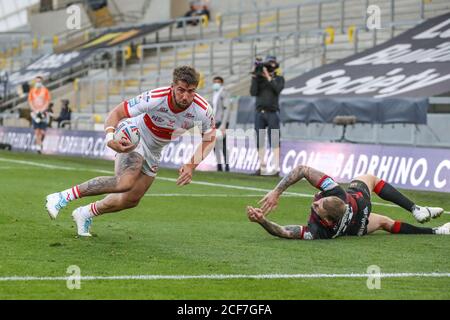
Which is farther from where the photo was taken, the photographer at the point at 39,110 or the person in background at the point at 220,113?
the photographer at the point at 39,110

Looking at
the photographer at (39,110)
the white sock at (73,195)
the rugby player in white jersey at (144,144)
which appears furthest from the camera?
the photographer at (39,110)

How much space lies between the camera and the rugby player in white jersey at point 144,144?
1130cm

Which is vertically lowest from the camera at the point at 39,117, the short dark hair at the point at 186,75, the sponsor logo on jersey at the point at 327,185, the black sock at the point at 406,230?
the camera at the point at 39,117

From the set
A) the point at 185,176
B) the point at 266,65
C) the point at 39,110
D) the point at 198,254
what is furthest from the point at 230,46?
the point at 198,254

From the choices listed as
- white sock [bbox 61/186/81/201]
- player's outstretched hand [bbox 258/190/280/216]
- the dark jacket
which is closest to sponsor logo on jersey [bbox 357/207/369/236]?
player's outstretched hand [bbox 258/190/280/216]

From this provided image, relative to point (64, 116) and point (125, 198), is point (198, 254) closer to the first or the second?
point (125, 198)

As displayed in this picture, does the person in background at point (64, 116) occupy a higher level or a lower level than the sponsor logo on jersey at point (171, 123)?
lower

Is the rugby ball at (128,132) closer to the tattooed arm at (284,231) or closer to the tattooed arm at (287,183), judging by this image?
the tattooed arm at (287,183)

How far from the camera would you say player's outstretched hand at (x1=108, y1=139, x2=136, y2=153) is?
35.5 feet

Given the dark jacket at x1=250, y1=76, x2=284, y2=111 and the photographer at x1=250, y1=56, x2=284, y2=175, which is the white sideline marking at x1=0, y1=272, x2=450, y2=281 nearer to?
the photographer at x1=250, y1=56, x2=284, y2=175

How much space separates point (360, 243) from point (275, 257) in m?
1.47

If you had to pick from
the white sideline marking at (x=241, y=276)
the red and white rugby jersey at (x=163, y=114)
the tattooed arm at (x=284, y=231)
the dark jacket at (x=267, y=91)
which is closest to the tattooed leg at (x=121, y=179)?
the red and white rugby jersey at (x=163, y=114)
